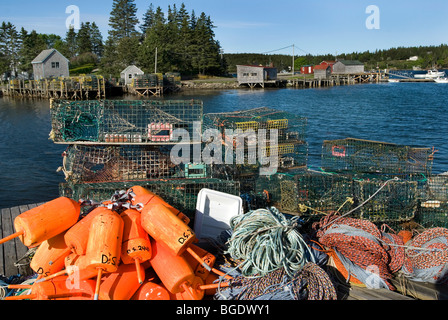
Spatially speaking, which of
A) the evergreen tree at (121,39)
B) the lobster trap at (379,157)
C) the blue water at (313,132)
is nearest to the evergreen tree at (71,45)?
the evergreen tree at (121,39)

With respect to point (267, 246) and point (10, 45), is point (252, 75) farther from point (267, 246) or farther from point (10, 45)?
point (267, 246)

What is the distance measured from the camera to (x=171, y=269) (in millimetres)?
3273

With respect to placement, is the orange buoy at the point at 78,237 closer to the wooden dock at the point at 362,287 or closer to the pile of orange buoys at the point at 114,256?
the pile of orange buoys at the point at 114,256

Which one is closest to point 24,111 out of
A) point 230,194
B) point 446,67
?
point 230,194

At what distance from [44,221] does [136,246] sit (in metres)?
0.83

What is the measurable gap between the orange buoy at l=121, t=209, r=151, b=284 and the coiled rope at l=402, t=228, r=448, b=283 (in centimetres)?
262

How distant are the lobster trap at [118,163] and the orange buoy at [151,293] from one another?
3115mm

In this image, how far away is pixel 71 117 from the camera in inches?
253

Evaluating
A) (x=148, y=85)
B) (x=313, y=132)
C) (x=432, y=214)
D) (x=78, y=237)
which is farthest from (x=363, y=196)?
(x=148, y=85)

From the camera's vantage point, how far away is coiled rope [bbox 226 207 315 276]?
357 centimetres

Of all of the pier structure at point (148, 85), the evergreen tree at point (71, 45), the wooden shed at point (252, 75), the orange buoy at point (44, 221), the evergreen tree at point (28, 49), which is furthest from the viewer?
the evergreen tree at point (71, 45)

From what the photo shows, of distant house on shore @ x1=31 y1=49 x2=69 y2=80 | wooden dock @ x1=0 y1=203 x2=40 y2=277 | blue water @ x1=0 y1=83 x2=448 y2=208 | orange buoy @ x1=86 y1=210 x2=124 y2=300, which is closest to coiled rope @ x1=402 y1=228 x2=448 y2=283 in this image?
orange buoy @ x1=86 y1=210 x2=124 y2=300

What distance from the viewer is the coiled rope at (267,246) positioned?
3568mm
